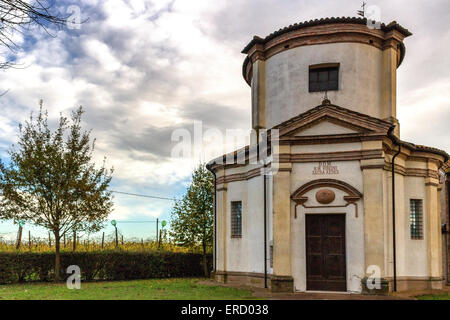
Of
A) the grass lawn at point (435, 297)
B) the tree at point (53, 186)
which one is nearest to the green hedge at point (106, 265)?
the tree at point (53, 186)

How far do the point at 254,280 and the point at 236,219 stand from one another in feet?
9.48

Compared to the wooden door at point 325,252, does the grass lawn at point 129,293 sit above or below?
below

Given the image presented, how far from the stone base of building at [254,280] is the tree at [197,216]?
446cm

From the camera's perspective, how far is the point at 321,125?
15547mm

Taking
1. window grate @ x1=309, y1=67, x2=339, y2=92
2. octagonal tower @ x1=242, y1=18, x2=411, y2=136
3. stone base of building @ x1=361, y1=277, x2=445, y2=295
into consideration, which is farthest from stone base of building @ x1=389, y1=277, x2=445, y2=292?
window grate @ x1=309, y1=67, x2=339, y2=92

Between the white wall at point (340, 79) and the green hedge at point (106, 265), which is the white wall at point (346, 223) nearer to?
the white wall at point (340, 79)

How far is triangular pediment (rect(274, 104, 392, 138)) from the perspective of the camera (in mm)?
14977

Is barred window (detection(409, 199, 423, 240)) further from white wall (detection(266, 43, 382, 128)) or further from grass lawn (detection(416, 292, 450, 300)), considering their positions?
white wall (detection(266, 43, 382, 128))

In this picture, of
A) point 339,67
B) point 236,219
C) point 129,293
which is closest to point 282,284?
point 236,219

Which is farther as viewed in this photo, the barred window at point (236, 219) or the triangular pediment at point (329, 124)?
the barred window at point (236, 219)

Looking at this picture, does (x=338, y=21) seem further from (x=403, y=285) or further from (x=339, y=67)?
(x=403, y=285)

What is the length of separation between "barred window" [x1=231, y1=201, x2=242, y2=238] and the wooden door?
13.9ft

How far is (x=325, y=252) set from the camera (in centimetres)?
1508

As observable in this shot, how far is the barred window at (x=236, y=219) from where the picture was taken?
19.0 m
